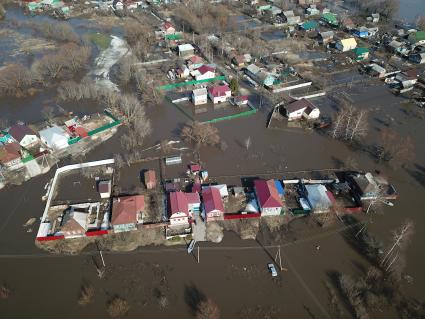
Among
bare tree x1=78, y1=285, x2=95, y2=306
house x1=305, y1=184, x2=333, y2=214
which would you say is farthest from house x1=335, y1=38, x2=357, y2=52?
bare tree x1=78, y1=285, x2=95, y2=306

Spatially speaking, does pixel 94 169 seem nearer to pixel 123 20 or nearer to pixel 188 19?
pixel 188 19

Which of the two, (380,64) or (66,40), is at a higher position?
(380,64)

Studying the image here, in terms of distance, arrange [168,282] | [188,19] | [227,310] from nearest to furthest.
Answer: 1. [227,310]
2. [168,282]
3. [188,19]

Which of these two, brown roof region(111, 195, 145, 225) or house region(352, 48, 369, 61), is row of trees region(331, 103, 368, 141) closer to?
house region(352, 48, 369, 61)

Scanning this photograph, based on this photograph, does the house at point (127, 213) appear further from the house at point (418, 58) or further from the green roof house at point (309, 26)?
the green roof house at point (309, 26)

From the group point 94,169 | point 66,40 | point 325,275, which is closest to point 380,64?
point 325,275

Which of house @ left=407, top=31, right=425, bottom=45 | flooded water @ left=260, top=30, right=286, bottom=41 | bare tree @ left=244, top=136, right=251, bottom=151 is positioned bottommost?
flooded water @ left=260, top=30, right=286, bottom=41
